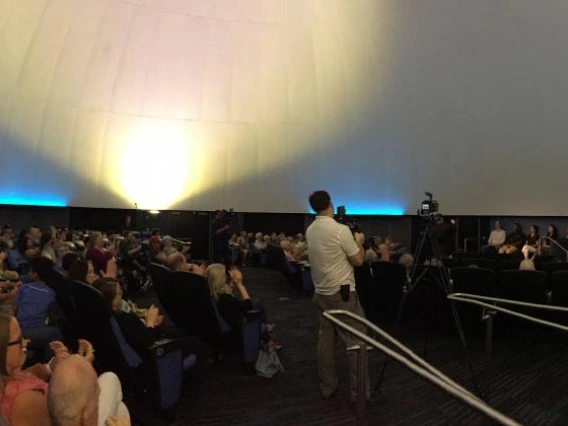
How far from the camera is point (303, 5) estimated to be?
12.8m

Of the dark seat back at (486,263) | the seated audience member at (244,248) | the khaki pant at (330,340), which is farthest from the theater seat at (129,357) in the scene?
the seated audience member at (244,248)

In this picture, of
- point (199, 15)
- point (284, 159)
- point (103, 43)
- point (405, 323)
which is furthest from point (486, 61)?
point (103, 43)

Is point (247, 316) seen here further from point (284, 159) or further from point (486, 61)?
point (486, 61)

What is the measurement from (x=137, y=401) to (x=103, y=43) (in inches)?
434

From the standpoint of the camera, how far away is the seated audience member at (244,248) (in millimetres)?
14211

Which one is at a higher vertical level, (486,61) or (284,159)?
(486,61)

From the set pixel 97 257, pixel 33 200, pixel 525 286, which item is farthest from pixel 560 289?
pixel 33 200

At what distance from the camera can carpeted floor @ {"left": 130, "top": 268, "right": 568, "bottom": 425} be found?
339cm

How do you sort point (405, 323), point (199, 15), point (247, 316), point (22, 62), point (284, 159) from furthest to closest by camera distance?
point (284, 159)
point (199, 15)
point (22, 62)
point (405, 323)
point (247, 316)

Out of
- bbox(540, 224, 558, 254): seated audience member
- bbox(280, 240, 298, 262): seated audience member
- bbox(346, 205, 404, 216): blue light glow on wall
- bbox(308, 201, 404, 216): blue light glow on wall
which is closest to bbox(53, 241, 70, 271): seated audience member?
bbox(280, 240, 298, 262): seated audience member

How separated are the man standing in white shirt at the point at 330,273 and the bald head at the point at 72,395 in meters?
2.08

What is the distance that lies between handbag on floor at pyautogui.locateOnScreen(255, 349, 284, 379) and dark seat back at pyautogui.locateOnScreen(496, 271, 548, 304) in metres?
3.16

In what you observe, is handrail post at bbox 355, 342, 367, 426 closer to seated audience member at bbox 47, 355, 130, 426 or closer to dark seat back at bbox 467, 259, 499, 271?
seated audience member at bbox 47, 355, 130, 426

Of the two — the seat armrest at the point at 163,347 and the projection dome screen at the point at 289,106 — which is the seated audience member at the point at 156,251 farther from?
the seat armrest at the point at 163,347
